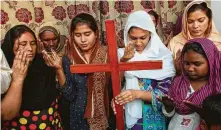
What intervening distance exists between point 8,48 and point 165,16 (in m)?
1.39

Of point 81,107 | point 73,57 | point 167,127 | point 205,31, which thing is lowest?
point 167,127

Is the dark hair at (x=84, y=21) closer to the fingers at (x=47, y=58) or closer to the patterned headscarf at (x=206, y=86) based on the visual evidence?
the fingers at (x=47, y=58)

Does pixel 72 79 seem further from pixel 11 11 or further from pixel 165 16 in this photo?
pixel 165 16

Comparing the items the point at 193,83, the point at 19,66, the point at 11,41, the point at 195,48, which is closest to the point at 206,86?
the point at 193,83

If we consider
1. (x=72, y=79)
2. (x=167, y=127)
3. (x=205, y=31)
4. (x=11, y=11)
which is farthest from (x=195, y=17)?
(x=11, y=11)

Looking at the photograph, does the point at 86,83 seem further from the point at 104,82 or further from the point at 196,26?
the point at 196,26

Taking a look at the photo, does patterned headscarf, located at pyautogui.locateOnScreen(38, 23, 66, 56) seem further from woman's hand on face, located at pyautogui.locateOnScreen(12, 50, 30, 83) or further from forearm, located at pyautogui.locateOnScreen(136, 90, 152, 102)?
forearm, located at pyautogui.locateOnScreen(136, 90, 152, 102)

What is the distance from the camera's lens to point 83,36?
6.17 ft

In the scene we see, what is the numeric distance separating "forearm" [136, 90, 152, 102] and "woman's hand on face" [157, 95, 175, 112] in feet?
0.18

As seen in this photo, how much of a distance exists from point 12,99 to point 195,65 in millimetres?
1017

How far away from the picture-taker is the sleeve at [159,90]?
5.94ft

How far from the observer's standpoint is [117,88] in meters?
1.65

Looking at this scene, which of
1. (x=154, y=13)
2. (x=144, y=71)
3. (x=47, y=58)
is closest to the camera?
(x=47, y=58)

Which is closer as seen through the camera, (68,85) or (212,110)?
(212,110)
